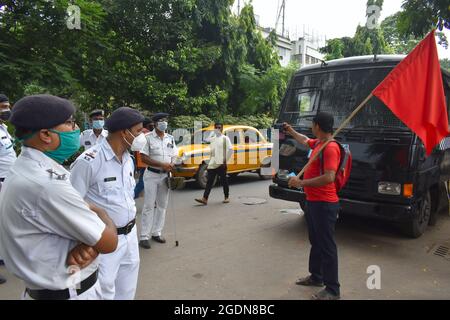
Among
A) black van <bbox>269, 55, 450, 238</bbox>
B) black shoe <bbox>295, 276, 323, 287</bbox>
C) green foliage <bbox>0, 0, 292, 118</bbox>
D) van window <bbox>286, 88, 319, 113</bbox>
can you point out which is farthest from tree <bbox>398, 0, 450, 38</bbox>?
green foliage <bbox>0, 0, 292, 118</bbox>

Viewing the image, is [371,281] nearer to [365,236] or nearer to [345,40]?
[365,236]

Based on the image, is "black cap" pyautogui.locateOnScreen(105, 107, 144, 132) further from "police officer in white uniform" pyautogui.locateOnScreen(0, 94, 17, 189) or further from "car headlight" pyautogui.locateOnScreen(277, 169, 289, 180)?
"car headlight" pyautogui.locateOnScreen(277, 169, 289, 180)

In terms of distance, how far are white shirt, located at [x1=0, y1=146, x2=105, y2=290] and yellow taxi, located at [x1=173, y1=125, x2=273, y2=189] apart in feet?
23.0

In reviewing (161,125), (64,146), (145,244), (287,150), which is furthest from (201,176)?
(64,146)

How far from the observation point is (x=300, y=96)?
5953mm

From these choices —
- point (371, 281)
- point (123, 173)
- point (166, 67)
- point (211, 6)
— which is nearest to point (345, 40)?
point (211, 6)

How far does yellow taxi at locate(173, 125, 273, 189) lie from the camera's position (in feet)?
29.2

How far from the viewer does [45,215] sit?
1499 mm

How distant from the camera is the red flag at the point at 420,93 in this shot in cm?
345

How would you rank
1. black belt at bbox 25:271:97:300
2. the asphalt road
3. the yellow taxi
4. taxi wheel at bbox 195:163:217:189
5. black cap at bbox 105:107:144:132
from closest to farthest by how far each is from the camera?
black belt at bbox 25:271:97:300, black cap at bbox 105:107:144:132, the asphalt road, the yellow taxi, taxi wheel at bbox 195:163:217:189

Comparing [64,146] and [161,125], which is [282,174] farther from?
[64,146]

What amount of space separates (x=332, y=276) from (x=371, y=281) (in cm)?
78

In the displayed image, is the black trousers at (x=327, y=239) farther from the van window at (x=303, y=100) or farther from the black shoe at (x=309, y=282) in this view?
the van window at (x=303, y=100)
